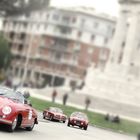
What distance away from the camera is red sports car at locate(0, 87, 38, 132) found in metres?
21.5

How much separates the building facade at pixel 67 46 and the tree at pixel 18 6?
321 feet

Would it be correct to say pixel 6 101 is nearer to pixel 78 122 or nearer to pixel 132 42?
pixel 78 122

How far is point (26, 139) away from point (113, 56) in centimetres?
8434

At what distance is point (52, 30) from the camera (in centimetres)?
15012

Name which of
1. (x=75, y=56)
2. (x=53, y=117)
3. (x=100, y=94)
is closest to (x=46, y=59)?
(x=75, y=56)

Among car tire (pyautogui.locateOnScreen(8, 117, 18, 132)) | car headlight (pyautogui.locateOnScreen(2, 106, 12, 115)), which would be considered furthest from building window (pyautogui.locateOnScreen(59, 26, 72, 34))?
car headlight (pyautogui.locateOnScreen(2, 106, 12, 115))

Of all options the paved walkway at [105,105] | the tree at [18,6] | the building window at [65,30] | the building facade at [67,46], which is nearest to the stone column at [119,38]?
the paved walkway at [105,105]

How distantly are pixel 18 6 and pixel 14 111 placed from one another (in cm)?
2370

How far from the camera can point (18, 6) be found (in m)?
44.8

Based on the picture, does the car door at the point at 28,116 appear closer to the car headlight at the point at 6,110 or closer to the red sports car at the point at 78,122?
the car headlight at the point at 6,110

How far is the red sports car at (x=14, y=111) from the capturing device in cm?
2150

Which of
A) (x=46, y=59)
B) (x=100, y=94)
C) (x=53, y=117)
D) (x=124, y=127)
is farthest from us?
(x=46, y=59)

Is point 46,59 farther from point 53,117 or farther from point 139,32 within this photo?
point 53,117

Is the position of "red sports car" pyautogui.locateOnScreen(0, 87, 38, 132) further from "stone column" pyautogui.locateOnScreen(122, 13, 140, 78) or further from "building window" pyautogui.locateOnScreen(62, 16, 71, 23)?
"building window" pyautogui.locateOnScreen(62, 16, 71, 23)
